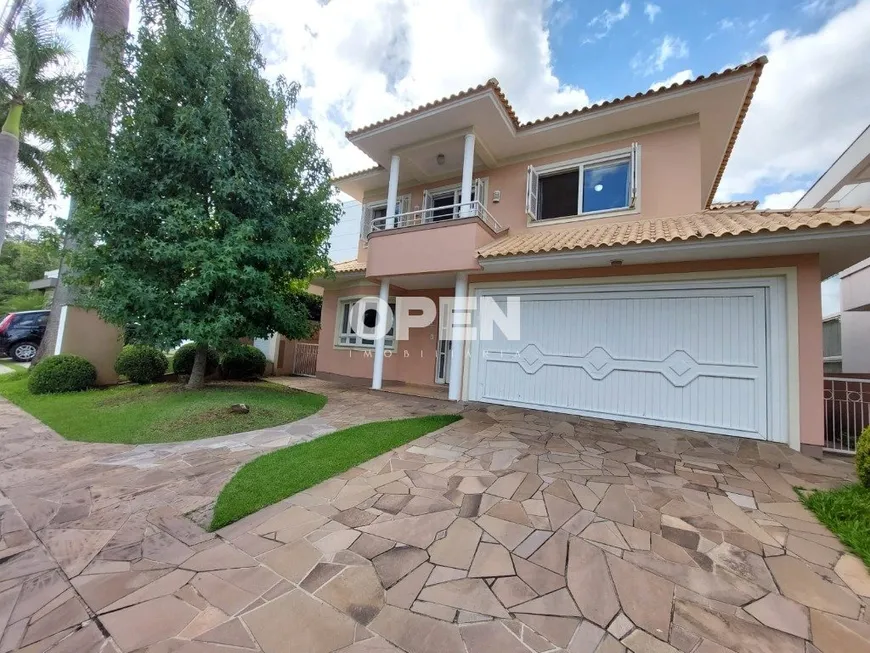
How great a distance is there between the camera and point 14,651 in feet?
5.76

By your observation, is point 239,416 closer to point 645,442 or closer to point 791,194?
point 645,442

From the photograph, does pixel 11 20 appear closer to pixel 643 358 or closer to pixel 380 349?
pixel 380 349

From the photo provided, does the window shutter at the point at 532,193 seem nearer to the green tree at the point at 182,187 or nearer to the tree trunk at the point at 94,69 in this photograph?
the green tree at the point at 182,187

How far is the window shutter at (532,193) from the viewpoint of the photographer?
27.9ft

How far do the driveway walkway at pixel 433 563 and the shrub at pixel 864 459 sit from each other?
460 mm

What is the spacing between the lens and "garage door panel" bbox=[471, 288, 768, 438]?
579 cm

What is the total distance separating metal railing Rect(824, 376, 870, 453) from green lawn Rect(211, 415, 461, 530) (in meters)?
6.31

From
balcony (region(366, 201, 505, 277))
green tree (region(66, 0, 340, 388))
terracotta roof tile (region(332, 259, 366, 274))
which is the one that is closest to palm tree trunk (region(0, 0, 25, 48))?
green tree (region(66, 0, 340, 388))

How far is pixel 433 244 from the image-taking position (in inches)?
321

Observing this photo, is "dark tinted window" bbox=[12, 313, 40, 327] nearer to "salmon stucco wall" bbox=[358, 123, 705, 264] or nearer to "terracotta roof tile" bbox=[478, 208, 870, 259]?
"salmon stucco wall" bbox=[358, 123, 705, 264]

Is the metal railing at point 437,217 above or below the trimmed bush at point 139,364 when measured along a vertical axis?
above

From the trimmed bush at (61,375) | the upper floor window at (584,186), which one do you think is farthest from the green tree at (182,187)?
the upper floor window at (584,186)

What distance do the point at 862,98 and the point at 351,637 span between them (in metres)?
18.0

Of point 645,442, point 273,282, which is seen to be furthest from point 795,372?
point 273,282
